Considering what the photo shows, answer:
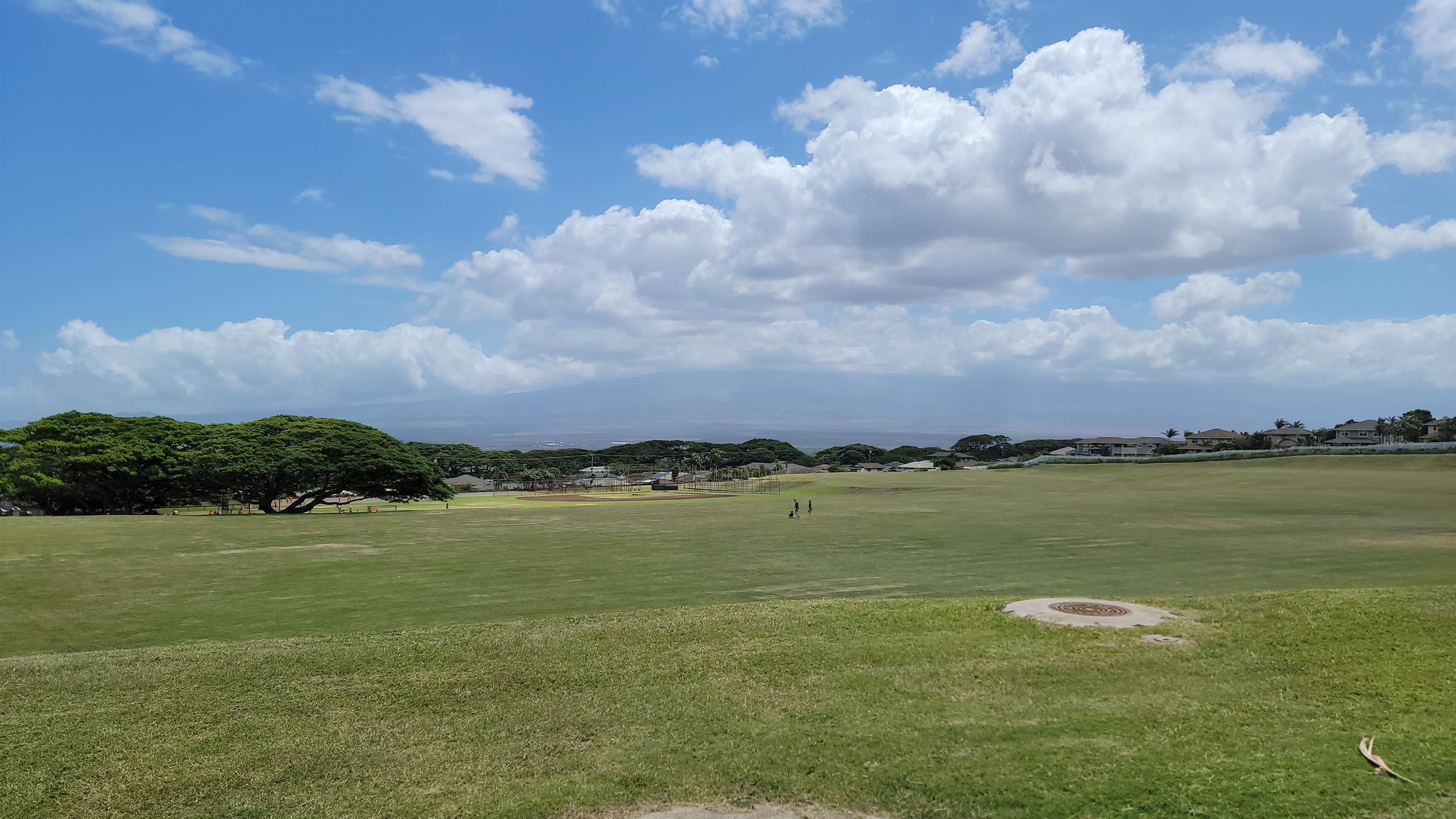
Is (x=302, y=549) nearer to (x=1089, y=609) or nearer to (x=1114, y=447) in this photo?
(x=1089, y=609)

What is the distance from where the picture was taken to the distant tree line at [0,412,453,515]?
4781cm

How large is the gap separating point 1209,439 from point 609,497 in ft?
405

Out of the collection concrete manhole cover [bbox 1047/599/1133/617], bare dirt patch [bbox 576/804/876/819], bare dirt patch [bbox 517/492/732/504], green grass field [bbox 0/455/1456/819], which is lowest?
bare dirt patch [bbox 517/492/732/504]

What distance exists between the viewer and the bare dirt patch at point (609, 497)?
72.4 metres

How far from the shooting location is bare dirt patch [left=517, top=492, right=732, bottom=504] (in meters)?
72.4

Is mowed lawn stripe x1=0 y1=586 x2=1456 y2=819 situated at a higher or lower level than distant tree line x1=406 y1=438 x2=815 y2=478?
lower

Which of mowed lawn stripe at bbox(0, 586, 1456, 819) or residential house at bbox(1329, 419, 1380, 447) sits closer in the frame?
mowed lawn stripe at bbox(0, 586, 1456, 819)

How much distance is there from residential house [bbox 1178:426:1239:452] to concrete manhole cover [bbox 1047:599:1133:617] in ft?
438

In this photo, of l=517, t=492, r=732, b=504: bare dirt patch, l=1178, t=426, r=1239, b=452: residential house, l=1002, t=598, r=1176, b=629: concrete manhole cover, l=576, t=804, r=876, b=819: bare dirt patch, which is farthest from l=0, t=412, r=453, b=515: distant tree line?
l=1178, t=426, r=1239, b=452: residential house

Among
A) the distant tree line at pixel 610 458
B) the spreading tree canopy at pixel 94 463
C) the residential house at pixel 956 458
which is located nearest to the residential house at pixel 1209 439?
the residential house at pixel 956 458

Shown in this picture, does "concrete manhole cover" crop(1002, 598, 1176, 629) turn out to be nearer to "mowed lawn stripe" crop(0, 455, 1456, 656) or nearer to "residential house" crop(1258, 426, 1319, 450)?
"mowed lawn stripe" crop(0, 455, 1456, 656)

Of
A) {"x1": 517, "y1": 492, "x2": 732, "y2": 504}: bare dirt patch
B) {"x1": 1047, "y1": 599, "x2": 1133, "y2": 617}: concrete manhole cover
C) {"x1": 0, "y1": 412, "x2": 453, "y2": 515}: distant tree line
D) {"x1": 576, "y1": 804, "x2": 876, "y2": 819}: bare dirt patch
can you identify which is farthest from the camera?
{"x1": 517, "y1": 492, "x2": 732, "y2": 504}: bare dirt patch

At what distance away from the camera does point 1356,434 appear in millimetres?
139125

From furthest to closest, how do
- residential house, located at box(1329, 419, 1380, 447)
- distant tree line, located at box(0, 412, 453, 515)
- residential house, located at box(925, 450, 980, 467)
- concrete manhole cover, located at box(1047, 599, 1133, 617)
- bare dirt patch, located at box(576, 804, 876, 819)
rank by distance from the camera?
1. residential house, located at box(925, 450, 980, 467)
2. residential house, located at box(1329, 419, 1380, 447)
3. distant tree line, located at box(0, 412, 453, 515)
4. concrete manhole cover, located at box(1047, 599, 1133, 617)
5. bare dirt patch, located at box(576, 804, 876, 819)
